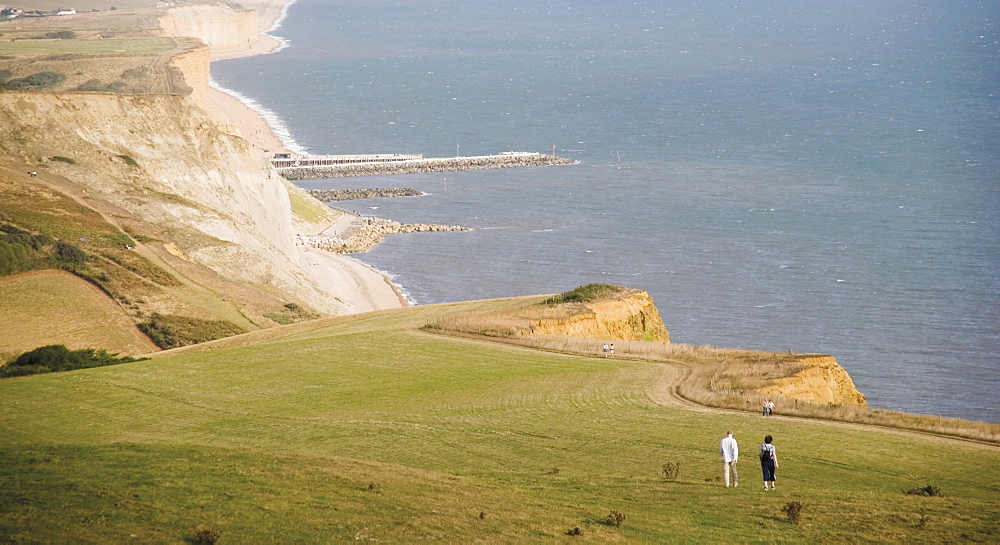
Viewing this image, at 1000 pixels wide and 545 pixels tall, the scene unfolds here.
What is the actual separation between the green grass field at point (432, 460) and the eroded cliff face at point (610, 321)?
649 centimetres

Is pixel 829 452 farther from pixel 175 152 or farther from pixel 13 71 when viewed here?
pixel 13 71

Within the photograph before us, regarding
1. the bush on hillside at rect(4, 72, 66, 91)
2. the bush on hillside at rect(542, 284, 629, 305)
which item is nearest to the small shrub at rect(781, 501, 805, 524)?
the bush on hillside at rect(542, 284, 629, 305)

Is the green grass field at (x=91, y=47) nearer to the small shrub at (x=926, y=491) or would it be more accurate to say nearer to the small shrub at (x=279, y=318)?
the small shrub at (x=279, y=318)

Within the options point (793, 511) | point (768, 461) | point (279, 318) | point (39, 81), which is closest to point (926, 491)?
point (768, 461)

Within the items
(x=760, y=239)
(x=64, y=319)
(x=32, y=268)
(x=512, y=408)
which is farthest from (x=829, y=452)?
(x=760, y=239)

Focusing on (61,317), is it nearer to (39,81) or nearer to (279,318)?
(279,318)

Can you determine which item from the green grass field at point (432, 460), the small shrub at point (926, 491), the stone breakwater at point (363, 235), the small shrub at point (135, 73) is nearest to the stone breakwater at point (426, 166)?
the small shrub at point (135, 73)

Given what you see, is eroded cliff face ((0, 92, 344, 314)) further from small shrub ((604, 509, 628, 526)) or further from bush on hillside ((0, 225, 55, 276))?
small shrub ((604, 509, 628, 526))

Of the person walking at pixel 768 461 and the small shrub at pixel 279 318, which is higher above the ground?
the person walking at pixel 768 461

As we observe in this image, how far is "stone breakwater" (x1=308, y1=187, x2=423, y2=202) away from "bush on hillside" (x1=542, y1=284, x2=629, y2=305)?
289 feet

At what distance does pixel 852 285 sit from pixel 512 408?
7223 cm

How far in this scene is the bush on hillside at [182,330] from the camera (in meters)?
58.0

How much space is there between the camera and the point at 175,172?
9200 cm

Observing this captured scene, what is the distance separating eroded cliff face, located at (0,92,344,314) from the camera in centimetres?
8144
